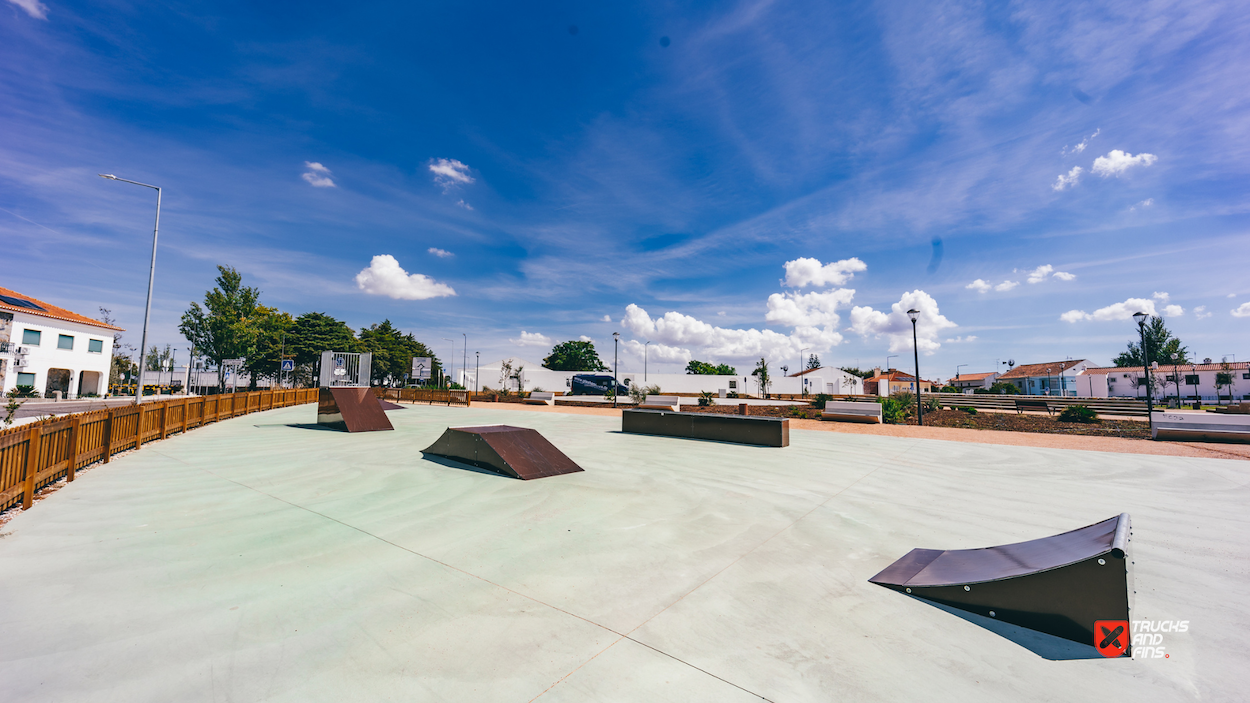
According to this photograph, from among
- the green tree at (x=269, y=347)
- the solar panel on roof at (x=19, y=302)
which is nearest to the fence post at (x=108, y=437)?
the solar panel on roof at (x=19, y=302)

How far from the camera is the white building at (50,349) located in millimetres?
32375

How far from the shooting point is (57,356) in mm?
35719

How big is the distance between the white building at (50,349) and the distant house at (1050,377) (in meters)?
103

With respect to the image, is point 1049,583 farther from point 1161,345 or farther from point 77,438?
point 1161,345

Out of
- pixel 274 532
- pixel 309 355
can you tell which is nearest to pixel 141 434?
pixel 274 532

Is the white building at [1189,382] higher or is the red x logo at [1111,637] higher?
the white building at [1189,382]

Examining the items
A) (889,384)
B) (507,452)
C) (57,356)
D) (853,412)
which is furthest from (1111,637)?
(889,384)

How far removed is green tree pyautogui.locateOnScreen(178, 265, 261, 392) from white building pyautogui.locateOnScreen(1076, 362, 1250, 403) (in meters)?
89.2

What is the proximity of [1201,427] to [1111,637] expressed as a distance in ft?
55.9

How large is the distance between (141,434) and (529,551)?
12671 millimetres

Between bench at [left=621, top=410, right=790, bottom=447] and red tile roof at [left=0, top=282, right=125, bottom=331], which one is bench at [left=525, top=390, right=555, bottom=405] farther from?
red tile roof at [left=0, top=282, right=125, bottom=331]

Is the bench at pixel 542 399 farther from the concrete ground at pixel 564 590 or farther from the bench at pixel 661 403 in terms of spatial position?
the concrete ground at pixel 564 590

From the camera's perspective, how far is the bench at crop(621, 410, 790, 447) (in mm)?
11852

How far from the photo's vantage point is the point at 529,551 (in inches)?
177
